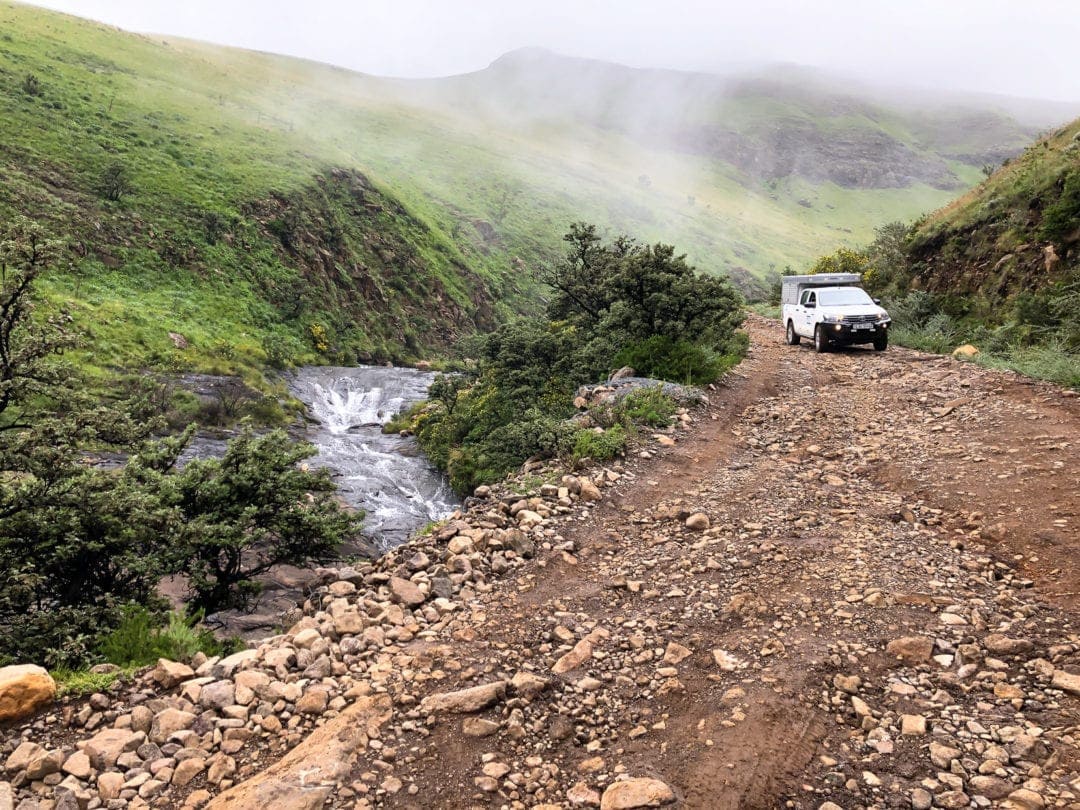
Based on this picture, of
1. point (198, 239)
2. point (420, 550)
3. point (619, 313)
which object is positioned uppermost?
point (198, 239)

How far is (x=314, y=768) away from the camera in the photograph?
3752 mm

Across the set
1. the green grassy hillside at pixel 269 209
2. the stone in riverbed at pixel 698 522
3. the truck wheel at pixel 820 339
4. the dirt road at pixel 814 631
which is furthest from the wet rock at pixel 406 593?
the green grassy hillside at pixel 269 209

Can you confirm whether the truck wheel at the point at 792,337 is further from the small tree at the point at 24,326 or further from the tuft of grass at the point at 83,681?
the tuft of grass at the point at 83,681

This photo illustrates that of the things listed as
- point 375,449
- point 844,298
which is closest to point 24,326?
point 375,449

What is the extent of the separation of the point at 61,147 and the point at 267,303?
59.2 ft

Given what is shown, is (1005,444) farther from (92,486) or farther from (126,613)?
(92,486)

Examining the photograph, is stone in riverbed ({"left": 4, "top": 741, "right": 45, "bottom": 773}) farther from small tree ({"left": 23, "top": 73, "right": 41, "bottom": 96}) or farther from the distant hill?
small tree ({"left": 23, "top": 73, "right": 41, "bottom": 96})

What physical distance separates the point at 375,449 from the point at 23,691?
22.7 m

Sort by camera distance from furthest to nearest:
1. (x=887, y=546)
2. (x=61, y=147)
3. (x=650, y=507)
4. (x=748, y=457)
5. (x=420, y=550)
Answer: (x=61, y=147), (x=748, y=457), (x=650, y=507), (x=420, y=550), (x=887, y=546)

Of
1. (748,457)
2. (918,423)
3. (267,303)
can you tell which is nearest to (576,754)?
(748,457)

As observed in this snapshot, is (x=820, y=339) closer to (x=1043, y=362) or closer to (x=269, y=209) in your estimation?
(x=1043, y=362)

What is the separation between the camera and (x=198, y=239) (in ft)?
142

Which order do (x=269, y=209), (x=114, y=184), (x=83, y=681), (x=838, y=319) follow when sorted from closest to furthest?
(x=83, y=681) → (x=838, y=319) → (x=114, y=184) → (x=269, y=209)

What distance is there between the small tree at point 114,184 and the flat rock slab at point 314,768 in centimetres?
4921
